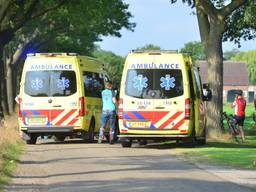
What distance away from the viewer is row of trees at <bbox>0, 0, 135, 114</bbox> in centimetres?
3259

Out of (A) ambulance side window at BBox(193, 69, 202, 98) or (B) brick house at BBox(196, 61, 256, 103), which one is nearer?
(A) ambulance side window at BBox(193, 69, 202, 98)

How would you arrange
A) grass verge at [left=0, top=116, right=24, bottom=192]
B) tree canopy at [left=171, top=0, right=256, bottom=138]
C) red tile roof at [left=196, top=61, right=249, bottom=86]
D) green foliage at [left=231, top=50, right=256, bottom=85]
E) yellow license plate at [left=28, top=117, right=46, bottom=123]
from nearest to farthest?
grass verge at [left=0, top=116, right=24, bottom=192], yellow license plate at [left=28, top=117, right=46, bottom=123], tree canopy at [left=171, top=0, right=256, bottom=138], red tile roof at [left=196, top=61, right=249, bottom=86], green foliage at [left=231, top=50, right=256, bottom=85]

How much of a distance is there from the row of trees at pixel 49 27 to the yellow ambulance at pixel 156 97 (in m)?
7.17

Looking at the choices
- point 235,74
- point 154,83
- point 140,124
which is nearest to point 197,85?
point 154,83

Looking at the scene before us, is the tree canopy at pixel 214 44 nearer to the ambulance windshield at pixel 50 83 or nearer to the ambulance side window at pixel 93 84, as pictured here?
the ambulance side window at pixel 93 84

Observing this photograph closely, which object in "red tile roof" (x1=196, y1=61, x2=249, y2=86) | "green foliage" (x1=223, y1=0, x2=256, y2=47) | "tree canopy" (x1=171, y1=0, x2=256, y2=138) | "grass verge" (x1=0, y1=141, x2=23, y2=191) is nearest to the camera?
"grass verge" (x1=0, y1=141, x2=23, y2=191)

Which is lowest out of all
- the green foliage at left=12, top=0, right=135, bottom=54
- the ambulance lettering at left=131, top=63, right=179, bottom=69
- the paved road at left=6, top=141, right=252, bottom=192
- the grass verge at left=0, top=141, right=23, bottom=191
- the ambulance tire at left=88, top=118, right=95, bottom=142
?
the paved road at left=6, top=141, right=252, bottom=192

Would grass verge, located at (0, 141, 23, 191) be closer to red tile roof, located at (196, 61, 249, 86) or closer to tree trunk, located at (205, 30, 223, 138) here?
tree trunk, located at (205, 30, 223, 138)

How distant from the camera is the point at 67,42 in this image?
56.2m

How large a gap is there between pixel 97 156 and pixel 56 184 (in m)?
5.25

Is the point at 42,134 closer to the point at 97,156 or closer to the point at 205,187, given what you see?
the point at 97,156

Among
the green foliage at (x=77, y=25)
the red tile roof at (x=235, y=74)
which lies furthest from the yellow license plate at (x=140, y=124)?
the red tile roof at (x=235, y=74)

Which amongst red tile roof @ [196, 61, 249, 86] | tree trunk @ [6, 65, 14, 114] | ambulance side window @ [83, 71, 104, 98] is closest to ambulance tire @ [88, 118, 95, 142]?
ambulance side window @ [83, 71, 104, 98]

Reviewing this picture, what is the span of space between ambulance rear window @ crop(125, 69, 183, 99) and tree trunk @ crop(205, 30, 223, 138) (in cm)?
601
